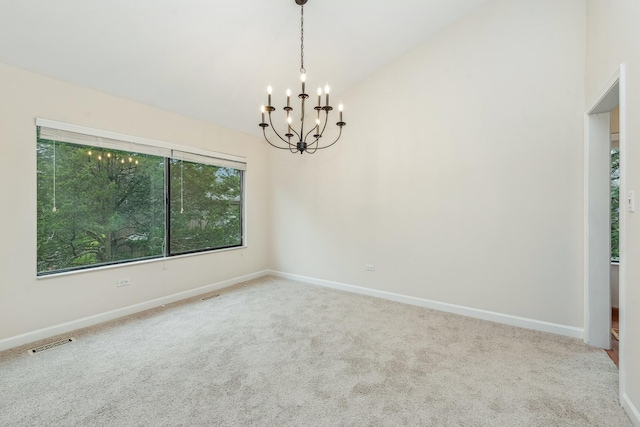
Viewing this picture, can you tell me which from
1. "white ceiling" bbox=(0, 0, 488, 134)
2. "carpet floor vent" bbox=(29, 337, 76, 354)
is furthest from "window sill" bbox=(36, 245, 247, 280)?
"white ceiling" bbox=(0, 0, 488, 134)

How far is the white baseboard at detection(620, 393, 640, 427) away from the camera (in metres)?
1.60

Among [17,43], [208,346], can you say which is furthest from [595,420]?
[17,43]

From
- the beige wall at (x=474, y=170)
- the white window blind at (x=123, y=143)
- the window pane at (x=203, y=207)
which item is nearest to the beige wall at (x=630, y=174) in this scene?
the beige wall at (x=474, y=170)

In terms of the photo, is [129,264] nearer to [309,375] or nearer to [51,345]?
[51,345]

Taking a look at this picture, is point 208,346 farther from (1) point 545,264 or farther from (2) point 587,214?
(2) point 587,214

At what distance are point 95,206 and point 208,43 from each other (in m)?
2.20

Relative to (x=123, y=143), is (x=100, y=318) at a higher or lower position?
lower

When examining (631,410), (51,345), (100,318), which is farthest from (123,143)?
→ (631,410)

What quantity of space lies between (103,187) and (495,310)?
4691mm

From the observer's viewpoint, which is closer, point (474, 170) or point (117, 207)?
point (474, 170)

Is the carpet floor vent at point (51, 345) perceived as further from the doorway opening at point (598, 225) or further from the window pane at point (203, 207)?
the doorway opening at point (598, 225)

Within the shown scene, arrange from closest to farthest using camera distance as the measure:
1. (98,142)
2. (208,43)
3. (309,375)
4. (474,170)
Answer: (309,375) → (208,43) → (98,142) → (474,170)

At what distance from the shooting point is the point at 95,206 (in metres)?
3.16

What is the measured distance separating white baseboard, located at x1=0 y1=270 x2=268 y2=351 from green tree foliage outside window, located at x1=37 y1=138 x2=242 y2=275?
567mm
